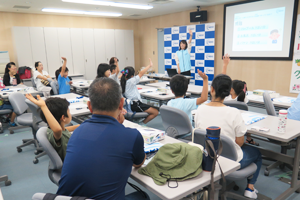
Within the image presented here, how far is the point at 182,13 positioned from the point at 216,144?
7.75 meters

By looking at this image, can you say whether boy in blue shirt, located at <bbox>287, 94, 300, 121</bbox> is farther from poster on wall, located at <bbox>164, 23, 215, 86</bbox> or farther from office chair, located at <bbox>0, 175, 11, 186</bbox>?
poster on wall, located at <bbox>164, 23, 215, 86</bbox>

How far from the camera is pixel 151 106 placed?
375 centimetres

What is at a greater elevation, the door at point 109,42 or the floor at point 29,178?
the door at point 109,42

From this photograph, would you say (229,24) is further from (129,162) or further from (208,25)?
(129,162)

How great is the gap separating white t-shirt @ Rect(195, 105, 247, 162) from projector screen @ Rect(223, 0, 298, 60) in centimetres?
492

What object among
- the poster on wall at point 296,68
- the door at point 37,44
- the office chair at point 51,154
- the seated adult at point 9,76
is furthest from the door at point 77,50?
the office chair at point 51,154

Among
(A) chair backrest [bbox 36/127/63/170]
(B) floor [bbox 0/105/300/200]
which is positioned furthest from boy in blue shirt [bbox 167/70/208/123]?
(A) chair backrest [bbox 36/127/63/170]

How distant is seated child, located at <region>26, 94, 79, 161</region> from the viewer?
160 centimetres

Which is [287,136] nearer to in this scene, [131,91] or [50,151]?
[50,151]

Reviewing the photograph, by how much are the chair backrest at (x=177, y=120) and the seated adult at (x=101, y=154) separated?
104 centimetres

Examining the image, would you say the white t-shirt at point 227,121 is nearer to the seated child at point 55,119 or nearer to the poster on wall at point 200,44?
the seated child at point 55,119

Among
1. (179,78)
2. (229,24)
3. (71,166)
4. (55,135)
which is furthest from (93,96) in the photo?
(229,24)

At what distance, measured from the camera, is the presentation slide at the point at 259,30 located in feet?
18.5

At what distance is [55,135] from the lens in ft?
5.50
